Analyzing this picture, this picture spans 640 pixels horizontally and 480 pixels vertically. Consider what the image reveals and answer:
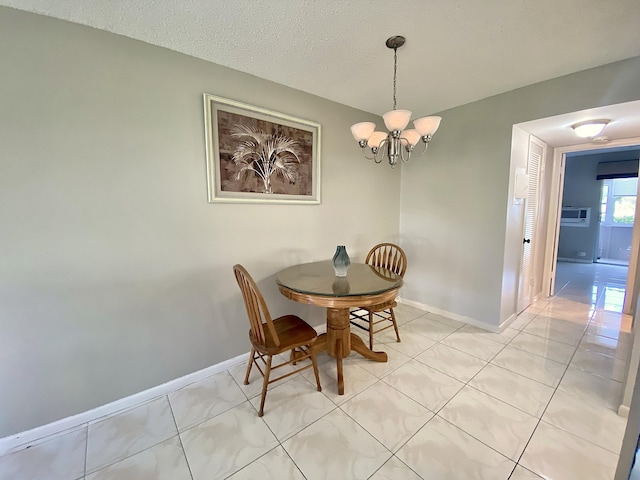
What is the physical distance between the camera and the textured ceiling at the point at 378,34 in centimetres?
133

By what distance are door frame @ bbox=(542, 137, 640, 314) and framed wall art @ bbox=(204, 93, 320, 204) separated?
320 centimetres

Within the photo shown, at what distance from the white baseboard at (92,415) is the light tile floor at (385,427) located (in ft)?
0.12

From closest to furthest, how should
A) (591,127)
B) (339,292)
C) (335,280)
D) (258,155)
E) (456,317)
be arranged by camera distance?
(339,292)
(335,280)
(258,155)
(591,127)
(456,317)

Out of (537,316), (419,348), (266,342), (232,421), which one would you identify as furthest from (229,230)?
(537,316)

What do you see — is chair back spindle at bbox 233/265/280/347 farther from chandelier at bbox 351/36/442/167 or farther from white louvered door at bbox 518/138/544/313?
white louvered door at bbox 518/138/544/313

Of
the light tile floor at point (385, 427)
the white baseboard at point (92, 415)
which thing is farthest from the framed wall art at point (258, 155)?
the light tile floor at point (385, 427)

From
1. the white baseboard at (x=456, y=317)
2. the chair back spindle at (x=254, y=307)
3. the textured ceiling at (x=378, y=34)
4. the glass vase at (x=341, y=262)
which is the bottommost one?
the white baseboard at (x=456, y=317)

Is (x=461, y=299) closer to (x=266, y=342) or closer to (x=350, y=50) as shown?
(x=266, y=342)

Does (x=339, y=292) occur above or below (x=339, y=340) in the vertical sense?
above

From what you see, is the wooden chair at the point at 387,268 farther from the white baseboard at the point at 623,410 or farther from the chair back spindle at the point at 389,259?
the white baseboard at the point at 623,410

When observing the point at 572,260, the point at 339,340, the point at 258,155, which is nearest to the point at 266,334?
the point at 339,340

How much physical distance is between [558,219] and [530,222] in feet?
2.90

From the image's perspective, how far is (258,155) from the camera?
2.04 metres

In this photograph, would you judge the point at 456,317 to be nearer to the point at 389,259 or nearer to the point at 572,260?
the point at 389,259
